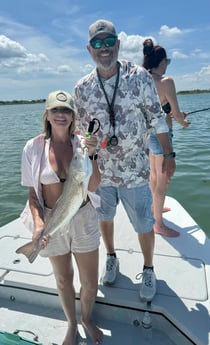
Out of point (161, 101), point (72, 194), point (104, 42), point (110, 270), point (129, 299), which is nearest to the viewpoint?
point (72, 194)

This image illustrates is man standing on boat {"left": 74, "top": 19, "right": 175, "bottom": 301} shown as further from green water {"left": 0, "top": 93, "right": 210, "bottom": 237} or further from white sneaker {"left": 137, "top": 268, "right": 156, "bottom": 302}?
green water {"left": 0, "top": 93, "right": 210, "bottom": 237}

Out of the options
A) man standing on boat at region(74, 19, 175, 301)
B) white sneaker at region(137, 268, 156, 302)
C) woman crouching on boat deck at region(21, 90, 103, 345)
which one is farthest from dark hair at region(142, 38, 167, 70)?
white sneaker at region(137, 268, 156, 302)

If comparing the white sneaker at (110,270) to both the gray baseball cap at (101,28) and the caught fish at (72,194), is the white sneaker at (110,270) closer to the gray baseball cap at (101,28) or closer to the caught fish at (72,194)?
the caught fish at (72,194)

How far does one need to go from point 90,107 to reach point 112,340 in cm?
189

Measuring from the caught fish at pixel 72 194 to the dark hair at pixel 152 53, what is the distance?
211 cm

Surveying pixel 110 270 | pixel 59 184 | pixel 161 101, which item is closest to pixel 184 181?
pixel 161 101

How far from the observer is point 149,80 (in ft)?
9.14

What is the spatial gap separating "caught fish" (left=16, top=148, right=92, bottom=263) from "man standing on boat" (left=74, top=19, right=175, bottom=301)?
2.02 ft

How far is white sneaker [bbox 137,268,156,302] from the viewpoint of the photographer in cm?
284

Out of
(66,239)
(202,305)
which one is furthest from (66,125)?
(202,305)

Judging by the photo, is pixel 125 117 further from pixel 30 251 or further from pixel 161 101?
pixel 161 101

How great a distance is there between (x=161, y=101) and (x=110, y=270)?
207cm

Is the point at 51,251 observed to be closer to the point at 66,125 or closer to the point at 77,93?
the point at 66,125

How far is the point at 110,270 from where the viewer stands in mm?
3154
